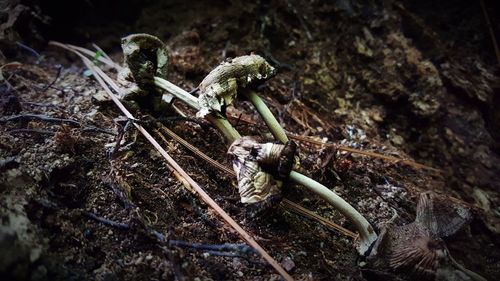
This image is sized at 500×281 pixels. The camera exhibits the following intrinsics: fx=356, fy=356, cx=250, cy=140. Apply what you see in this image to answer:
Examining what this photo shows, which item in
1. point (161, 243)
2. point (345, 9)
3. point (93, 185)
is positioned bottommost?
point (161, 243)

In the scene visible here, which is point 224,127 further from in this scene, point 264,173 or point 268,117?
point 264,173

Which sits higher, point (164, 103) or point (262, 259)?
point (164, 103)

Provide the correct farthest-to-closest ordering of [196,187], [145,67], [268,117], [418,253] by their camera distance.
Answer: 1. [145,67]
2. [268,117]
3. [196,187]
4. [418,253]

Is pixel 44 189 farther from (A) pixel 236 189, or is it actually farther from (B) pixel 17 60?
(B) pixel 17 60

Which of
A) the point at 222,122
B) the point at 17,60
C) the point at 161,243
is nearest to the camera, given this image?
the point at 161,243

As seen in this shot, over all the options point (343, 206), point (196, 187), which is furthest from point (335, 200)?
point (196, 187)

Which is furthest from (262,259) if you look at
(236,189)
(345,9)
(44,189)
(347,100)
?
(345,9)

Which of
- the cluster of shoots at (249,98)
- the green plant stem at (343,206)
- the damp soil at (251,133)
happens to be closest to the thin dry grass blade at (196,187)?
the damp soil at (251,133)
